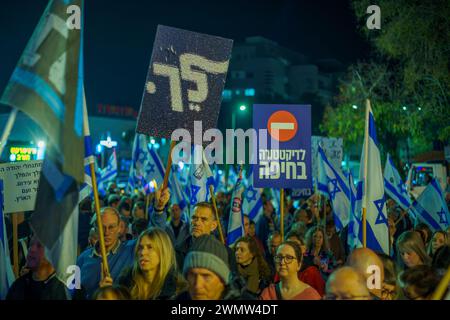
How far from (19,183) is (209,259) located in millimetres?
3731

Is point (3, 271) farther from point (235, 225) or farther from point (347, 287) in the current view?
point (235, 225)

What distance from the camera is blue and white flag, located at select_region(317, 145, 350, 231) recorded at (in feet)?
31.0

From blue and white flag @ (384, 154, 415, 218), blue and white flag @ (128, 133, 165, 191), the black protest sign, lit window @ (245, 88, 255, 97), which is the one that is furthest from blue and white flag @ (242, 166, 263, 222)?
lit window @ (245, 88, 255, 97)

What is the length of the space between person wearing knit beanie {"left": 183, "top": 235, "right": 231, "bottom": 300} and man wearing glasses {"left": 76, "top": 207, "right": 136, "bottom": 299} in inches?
55.3

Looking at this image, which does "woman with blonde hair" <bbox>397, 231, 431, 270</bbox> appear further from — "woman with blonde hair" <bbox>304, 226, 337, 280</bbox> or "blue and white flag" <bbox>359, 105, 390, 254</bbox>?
"woman with blonde hair" <bbox>304, 226, 337, 280</bbox>

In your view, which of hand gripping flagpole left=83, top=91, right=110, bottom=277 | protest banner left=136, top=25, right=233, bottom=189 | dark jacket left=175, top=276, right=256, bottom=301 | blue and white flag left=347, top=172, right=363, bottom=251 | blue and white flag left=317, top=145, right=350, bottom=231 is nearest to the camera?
dark jacket left=175, top=276, right=256, bottom=301

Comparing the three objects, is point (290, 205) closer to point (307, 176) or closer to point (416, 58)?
point (416, 58)

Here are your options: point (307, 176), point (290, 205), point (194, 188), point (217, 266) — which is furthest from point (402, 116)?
point (217, 266)

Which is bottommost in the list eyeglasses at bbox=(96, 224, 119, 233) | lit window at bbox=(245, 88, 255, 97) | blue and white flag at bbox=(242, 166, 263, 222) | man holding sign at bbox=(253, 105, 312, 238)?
eyeglasses at bbox=(96, 224, 119, 233)

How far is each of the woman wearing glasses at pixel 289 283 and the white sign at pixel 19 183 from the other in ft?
11.4

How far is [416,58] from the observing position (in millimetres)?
16938

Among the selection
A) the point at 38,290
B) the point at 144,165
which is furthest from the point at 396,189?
the point at 38,290
